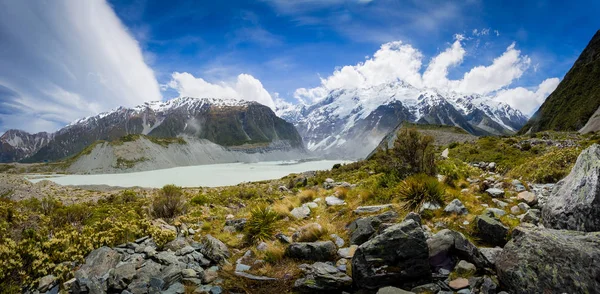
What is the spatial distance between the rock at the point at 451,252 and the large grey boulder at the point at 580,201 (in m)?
1.87

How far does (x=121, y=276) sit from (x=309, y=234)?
4.39 m

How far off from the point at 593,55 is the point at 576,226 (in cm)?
17591

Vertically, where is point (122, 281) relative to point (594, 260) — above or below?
below

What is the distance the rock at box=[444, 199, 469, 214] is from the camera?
7.36m

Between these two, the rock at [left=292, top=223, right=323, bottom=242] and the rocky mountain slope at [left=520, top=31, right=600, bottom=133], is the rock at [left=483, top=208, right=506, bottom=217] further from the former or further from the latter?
the rocky mountain slope at [left=520, top=31, right=600, bottom=133]

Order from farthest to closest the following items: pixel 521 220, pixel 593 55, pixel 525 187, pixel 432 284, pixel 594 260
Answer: pixel 593 55, pixel 525 187, pixel 521 220, pixel 432 284, pixel 594 260

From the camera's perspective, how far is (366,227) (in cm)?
701

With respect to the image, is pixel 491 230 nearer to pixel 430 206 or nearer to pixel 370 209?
pixel 430 206

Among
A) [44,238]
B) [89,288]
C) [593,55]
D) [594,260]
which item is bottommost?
[89,288]

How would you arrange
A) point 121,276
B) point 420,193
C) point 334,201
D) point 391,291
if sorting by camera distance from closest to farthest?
1. point 391,291
2. point 121,276
3. point 420,193
4. point 334,201

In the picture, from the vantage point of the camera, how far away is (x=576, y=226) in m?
5.06

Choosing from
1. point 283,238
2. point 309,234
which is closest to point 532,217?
point 309,234

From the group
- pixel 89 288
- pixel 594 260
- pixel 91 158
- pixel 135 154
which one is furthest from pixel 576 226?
pixel 91 158

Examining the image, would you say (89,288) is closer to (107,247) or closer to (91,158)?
(107,247)
